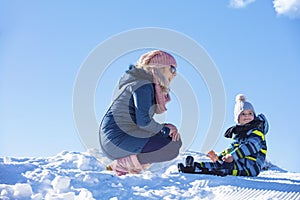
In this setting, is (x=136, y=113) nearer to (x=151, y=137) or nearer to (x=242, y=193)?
(x=151, y=137)

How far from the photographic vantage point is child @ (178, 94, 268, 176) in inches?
96.6

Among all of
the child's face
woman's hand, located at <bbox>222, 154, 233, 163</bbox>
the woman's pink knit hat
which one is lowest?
woman's hand, located at <bbox>222, 154, 233, 163</bbox>

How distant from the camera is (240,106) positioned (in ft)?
9.27

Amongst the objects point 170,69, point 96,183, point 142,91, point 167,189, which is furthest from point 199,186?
point 170,69

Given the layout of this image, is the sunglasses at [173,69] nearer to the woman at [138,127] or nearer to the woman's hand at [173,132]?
the woman at [138,127]

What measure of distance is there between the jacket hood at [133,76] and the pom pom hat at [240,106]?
80 cm

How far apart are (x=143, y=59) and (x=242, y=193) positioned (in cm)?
103

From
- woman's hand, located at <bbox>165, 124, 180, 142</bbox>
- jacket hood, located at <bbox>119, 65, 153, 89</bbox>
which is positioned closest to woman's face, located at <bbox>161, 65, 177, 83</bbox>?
jacket hood, located at <bbox>119, 65, 153, 89</bbox>

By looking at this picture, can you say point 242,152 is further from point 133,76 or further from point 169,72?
point 133,76

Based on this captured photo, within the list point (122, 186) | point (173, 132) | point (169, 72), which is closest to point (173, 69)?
point (169, 72)

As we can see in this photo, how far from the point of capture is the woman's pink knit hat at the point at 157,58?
2.38 metres

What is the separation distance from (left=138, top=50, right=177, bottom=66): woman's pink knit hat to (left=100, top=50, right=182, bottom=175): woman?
0.05m

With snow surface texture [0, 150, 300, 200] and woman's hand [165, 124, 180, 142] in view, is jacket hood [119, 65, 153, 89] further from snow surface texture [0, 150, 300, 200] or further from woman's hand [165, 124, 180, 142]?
snow surface texture [0, 150, 300, 200]

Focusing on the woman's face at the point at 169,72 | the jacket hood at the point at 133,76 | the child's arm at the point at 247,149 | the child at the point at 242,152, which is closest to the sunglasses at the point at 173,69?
the woman's face at the point at 169,72
